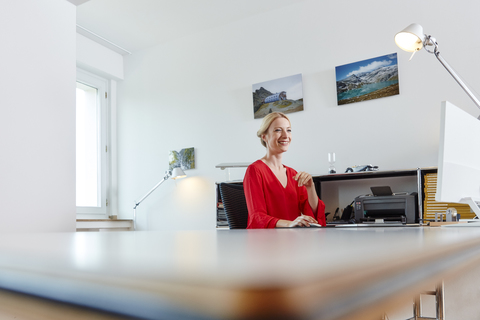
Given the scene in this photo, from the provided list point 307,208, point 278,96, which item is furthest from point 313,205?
point 278,96

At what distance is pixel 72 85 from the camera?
8.36 ft

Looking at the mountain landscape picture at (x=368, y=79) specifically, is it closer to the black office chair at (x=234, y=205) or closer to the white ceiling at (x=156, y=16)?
the white ceiling at (x=156, y=16)

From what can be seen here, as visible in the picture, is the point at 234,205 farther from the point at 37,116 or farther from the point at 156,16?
the point at 156,16

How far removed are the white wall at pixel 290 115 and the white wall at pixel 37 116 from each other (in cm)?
249

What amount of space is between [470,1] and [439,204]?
1927 millimetres

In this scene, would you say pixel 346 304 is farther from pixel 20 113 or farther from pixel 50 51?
pixel 50 51

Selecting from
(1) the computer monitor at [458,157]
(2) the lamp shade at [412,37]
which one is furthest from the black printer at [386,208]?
(1) the computer monitor at [458,157]

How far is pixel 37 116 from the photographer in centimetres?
230

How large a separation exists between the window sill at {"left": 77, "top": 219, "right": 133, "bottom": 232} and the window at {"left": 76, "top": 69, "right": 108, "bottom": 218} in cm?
29

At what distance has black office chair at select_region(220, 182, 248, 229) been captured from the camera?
2322 mm

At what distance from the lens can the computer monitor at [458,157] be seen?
1089 millimetres

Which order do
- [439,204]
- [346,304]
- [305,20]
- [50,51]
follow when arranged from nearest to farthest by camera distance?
[346,304]
[50,51]
[439,204]
[305,20]

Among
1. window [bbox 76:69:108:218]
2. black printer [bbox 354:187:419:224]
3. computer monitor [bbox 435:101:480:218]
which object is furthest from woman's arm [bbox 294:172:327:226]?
window [bbox 76:69:108:218]

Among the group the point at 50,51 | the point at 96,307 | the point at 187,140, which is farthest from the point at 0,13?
the point at 187,140
